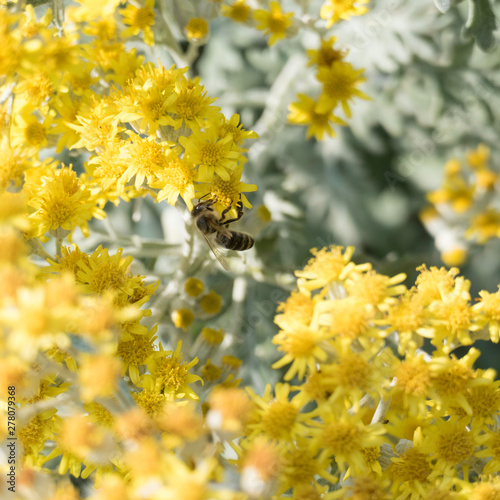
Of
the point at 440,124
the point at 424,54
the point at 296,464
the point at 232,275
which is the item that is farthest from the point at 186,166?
the point at 440,124

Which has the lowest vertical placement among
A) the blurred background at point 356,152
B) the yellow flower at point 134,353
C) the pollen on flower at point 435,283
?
the blurred background at point 356,152

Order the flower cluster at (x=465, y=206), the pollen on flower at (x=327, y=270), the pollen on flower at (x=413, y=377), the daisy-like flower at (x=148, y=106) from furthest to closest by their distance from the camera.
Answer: the flower cluster at (x=465, y=206) < the pollen on flower at (x=327, y=270) < the daisy-like flower at (x=148, y=106) < the pollen on flower at (x=413, y=377)

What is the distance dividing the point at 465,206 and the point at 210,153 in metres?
2.37

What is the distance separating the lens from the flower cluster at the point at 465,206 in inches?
141

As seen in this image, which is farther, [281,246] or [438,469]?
[281,246]

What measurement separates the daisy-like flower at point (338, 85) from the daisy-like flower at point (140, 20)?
770 millimetres

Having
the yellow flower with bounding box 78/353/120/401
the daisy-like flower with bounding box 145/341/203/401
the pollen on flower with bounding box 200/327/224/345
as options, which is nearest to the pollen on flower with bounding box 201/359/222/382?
the pollen on flower with bounding box 200/327/224/345

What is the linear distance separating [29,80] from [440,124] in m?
2.20

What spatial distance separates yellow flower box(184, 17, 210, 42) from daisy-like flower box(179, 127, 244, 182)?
2.50ft

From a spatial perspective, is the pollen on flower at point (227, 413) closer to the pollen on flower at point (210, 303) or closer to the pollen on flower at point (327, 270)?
the pollen on flower at point (327, 270)

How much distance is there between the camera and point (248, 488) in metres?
1.18

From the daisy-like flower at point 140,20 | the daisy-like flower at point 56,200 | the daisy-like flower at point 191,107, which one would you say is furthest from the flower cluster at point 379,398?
the daisy-like flower at point 140,20

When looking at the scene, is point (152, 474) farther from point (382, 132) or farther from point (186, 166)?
point (382, 132)

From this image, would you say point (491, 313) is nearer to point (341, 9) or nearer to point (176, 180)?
point (176, 180)
